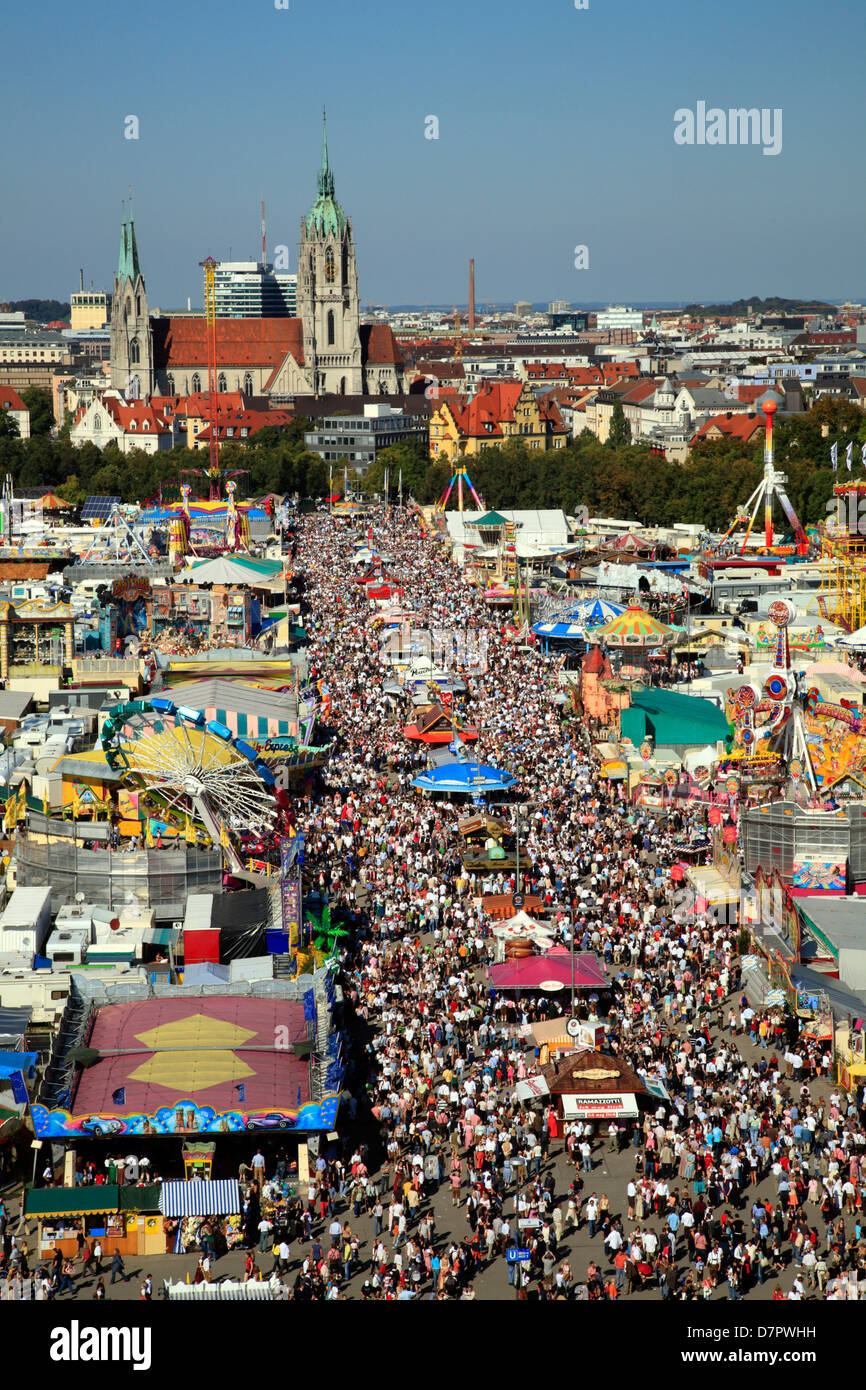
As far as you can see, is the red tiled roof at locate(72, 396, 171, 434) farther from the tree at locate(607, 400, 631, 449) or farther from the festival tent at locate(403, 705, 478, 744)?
the festival tent at locate(403, 705, 478, 744)

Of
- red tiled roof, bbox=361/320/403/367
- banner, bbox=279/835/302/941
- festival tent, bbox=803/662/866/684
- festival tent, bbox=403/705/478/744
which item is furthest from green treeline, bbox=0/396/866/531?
banner, bbox=279/835/302/941

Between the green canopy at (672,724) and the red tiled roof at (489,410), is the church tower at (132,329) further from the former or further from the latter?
the green canopy at (672,724)

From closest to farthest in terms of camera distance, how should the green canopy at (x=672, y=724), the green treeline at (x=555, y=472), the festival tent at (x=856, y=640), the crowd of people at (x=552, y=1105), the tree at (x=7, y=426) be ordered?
the crowd of people at (x=552, y=1105)
the green canopy at (x=672, y=724)
the festival tent at (x=856, y=640)
the green treeline at (x=555, y=472)
the tree at (x=7, y=426)

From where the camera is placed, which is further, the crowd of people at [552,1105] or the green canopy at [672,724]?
the green canopy at [672,724]

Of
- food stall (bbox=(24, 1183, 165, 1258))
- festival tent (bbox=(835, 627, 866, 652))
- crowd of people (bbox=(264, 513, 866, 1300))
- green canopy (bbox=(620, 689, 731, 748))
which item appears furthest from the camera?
festival tent (bbox=(835, 627, 866, 652))

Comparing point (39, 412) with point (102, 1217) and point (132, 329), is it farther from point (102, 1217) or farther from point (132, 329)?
point (102, 1217)

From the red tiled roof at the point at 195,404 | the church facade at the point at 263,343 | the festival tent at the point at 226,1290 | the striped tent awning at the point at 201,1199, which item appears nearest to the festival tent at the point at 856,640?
the striped tent awning at the point at 201,1199
